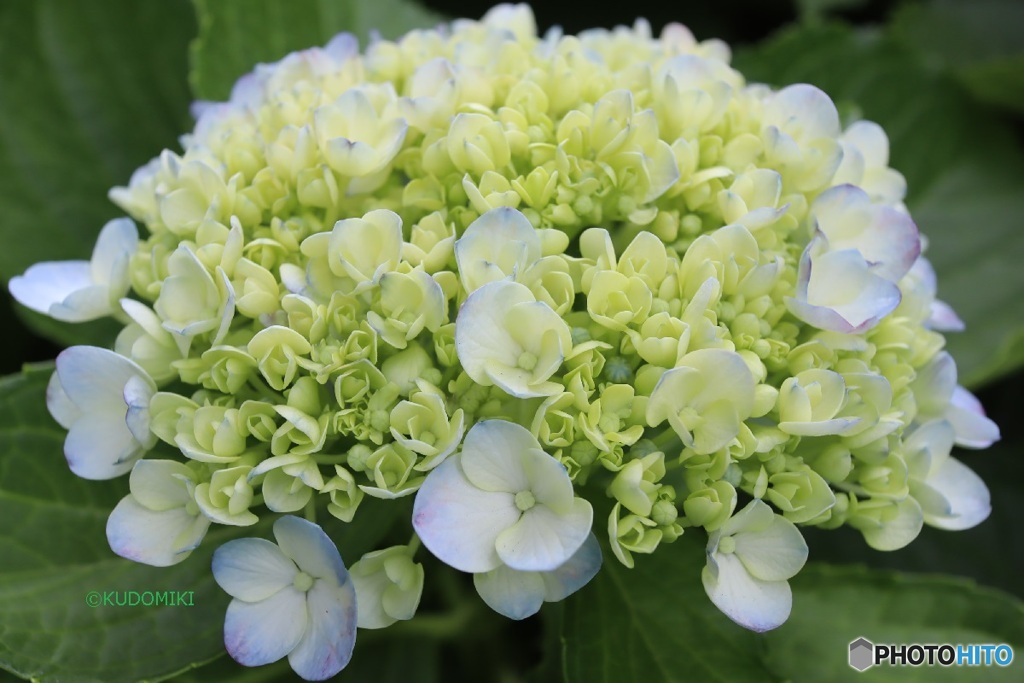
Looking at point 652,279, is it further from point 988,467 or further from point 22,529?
point 988,467

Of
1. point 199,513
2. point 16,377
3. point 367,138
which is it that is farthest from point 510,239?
point 16,377

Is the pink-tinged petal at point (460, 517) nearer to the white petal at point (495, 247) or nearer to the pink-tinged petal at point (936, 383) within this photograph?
the white petal at point (495, 247)

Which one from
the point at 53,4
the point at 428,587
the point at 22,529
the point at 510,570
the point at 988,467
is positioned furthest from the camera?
the point at 988,467

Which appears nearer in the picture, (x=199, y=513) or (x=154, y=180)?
(x=199, y=513)

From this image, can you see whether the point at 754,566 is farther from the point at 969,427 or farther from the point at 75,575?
the point at 75,575

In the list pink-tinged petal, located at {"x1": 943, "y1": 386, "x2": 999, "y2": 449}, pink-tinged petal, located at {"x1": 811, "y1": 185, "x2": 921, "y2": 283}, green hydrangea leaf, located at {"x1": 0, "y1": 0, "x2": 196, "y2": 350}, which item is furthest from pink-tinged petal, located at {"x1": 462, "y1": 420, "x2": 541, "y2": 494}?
green hydrangea leaf, located at {"x1": 0, "y1": 0, "x2": 196, "y2": 350}

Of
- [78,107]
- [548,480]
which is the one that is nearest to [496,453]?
[548,480]
